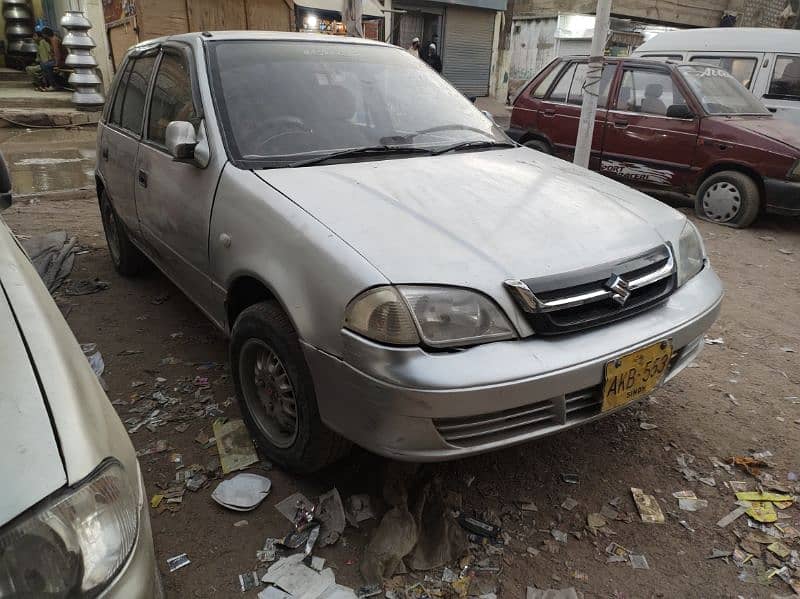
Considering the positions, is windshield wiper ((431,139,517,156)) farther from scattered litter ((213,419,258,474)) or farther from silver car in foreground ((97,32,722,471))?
scattered litter ((213,419,258,474))

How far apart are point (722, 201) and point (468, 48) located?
15.4 meters

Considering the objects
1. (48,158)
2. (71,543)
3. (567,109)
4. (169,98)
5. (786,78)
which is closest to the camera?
(71,543)

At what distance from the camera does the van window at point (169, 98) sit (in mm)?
2787

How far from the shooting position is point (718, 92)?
6.41 m

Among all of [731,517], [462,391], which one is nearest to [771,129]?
[731,517]

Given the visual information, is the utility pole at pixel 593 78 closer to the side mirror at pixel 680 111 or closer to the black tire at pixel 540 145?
the side mirror at pixel 680 111

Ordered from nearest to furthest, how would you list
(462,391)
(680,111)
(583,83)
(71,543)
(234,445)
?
1. (71,543)
2. (462,391)
3. (234,445)
4. (680,111)
5. (583,83)

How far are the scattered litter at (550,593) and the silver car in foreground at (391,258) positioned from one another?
0.50 meters

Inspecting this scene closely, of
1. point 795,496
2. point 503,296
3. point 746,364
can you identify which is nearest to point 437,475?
point 503,296

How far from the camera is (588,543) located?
206 cm

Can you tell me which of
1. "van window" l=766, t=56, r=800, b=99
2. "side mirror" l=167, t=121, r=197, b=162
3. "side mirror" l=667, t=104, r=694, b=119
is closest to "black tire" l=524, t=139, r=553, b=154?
"side mirror" l=667, t=104, r=694, b=119

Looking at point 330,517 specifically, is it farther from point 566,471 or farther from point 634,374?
point 634,374

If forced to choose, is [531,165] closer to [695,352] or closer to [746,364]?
[695,352]

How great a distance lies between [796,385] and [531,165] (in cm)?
192
